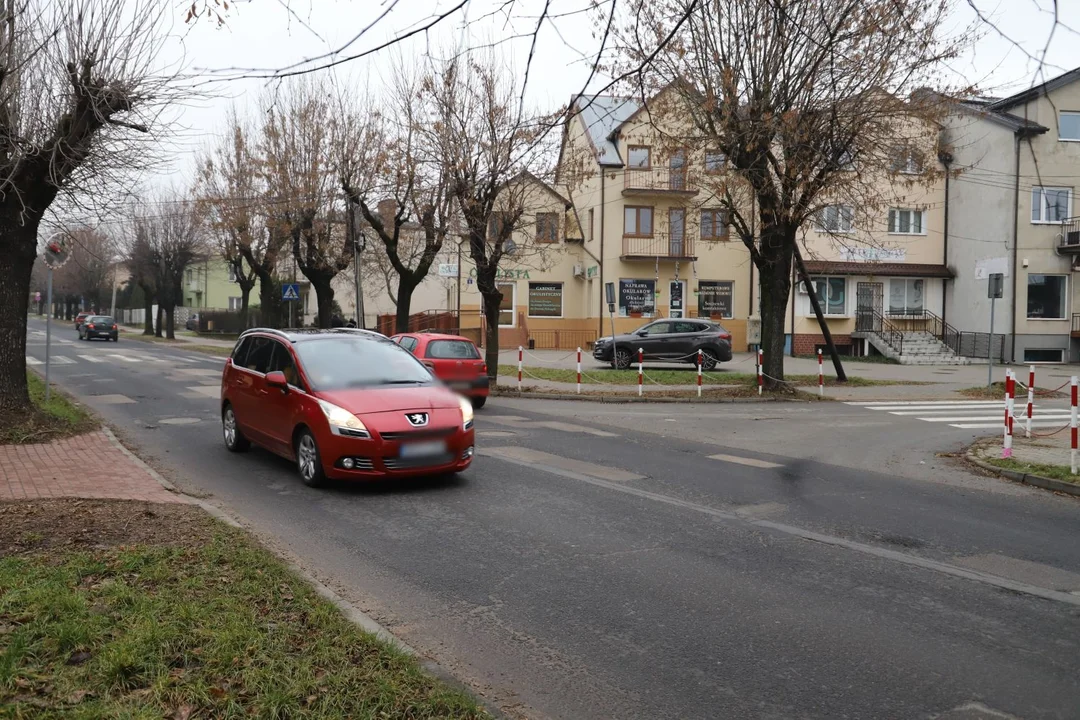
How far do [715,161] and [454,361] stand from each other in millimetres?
8345

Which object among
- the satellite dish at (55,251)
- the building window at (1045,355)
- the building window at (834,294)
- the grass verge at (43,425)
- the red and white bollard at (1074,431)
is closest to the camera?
the red and white bollard at (1074,431)

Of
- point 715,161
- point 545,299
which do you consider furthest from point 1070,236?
point 545,299

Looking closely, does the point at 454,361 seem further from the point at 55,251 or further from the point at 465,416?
the point at 465,416

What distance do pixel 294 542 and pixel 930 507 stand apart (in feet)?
20.3

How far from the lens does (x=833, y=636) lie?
15.9ft

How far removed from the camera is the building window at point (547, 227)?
24.0 metres

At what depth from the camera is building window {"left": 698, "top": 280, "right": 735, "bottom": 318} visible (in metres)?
39.6

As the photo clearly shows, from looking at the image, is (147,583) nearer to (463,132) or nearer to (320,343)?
(320,343)

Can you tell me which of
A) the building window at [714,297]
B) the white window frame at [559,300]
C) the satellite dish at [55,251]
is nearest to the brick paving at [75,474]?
the satellite dish at [55,251]

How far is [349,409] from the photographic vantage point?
8570 mm

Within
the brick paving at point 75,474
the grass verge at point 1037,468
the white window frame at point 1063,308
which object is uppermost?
the white window frame at point 1063,308

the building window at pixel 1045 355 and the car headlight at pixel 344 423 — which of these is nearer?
the car headlight at pixel 344 423

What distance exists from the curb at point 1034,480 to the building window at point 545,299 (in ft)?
97.5

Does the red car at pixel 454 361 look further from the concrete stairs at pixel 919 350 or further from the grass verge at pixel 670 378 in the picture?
the concrete stairs at pixel 919 350
